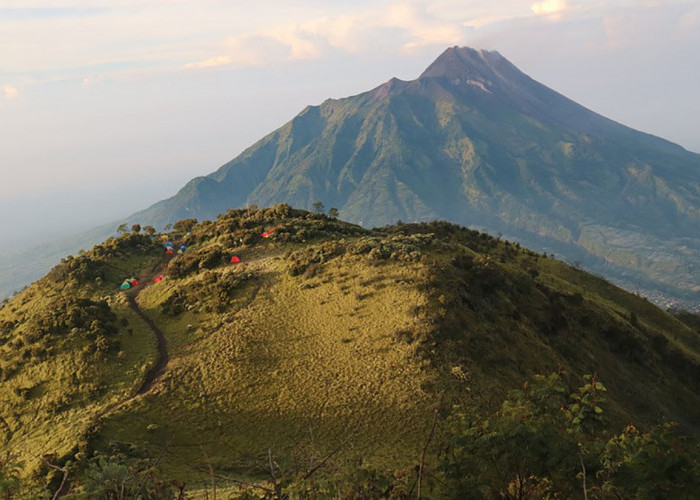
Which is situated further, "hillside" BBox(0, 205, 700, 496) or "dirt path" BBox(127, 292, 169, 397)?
"dirt path" BBox(127, 292, 169, 397)

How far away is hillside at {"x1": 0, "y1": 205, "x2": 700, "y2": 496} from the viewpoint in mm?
24938

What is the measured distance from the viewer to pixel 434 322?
32156 millimetres

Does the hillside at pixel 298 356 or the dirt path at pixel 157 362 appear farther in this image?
the dirt path at pixel 157 362

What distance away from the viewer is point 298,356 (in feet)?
104

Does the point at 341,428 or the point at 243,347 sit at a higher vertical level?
the point at 243,347

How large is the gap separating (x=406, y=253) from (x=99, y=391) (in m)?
25.4

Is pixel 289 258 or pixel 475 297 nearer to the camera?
pixel 475 297

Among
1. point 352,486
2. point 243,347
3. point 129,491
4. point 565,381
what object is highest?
point 352,486

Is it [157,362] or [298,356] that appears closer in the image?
[298,356]

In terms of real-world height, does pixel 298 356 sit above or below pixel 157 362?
above

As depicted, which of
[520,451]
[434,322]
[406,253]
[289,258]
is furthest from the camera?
[289,258]

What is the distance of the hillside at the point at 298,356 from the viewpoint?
81.8ft

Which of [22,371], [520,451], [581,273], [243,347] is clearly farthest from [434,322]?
[581,273]

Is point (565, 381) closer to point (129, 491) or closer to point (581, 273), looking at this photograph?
point (129, 491)
